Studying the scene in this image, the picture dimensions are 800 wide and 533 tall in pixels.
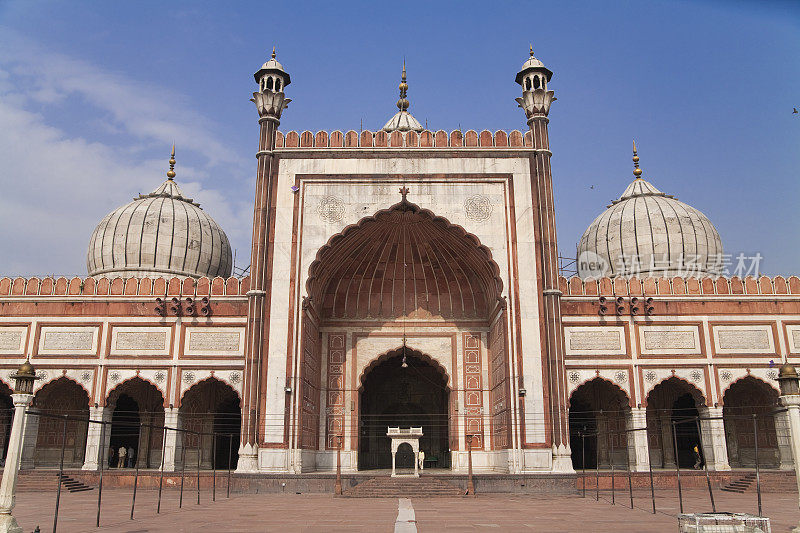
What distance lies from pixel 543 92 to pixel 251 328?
1009 cm

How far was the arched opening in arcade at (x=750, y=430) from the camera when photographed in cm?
1772

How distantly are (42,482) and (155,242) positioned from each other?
8646 millimetres

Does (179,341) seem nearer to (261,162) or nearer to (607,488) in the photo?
(261,162)

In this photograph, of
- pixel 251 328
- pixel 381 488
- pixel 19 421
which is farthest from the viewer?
pixel 251 328

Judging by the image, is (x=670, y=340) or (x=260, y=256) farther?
(x=670, y=340)

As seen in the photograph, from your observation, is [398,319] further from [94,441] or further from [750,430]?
[750,430]

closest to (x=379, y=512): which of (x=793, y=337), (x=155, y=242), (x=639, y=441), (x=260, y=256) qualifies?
(x=260, y=256)

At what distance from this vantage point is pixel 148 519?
374 inches

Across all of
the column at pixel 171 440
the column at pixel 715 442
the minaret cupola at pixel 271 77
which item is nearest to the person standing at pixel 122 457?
the column at pixel 171 440

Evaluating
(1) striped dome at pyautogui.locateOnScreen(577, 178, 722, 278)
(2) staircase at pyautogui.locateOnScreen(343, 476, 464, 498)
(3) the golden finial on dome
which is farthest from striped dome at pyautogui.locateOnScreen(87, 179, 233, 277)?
(1) striped dome at pyautogui.locateOnScreen(577, 178, 722, 278)

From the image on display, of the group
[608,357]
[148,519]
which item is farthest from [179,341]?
[608,357]

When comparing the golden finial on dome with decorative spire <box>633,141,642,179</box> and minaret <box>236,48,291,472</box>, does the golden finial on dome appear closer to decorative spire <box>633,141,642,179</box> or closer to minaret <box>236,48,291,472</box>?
minaret <box>236,48,291,472</box>

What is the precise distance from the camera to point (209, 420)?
1930cm

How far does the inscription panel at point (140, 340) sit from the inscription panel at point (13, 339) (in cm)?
239
